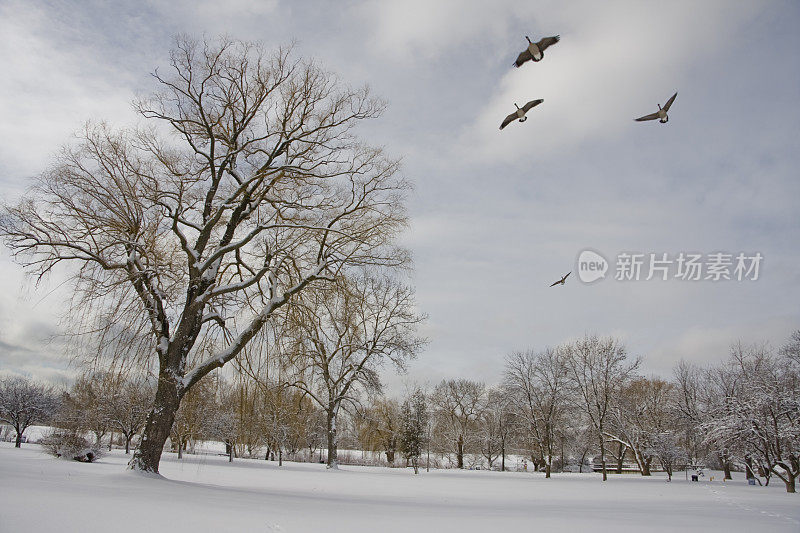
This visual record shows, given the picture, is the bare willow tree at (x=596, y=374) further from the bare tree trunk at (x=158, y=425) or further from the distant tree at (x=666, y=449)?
the bare tree trunk at (x=158, y=425)

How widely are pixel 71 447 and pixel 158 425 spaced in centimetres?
1353

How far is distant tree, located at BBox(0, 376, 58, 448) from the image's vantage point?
38466mm

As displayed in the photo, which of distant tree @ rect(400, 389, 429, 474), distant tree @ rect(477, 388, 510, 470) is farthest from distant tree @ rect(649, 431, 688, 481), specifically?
distant tree @ rect(400, 389, 429, 474)

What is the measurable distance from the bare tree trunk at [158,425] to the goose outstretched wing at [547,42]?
9.74 metres

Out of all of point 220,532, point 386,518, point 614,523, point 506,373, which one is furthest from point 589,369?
point 220,532

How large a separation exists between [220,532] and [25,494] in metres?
2.76

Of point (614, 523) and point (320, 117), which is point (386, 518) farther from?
point (320, 117)

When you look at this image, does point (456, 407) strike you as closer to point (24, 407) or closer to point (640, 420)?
point (640, 420)

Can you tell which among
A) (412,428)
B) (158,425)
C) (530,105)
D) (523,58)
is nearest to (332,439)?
(412,428)

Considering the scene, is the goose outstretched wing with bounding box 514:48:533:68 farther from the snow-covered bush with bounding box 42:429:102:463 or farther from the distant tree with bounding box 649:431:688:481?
the distant tree with bounding box 649:431:688:481

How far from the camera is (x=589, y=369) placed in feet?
143

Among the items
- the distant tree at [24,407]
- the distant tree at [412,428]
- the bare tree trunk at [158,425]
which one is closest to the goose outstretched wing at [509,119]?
the bare tree trunk at [158,425]

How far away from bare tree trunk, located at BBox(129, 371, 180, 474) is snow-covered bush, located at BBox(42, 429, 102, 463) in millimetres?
12777

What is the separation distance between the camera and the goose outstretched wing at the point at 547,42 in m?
7.27
